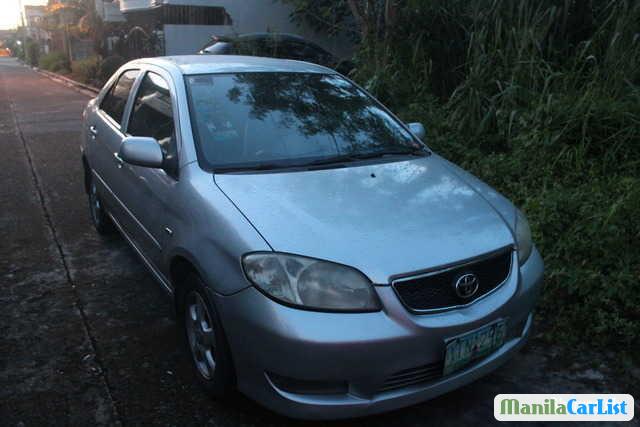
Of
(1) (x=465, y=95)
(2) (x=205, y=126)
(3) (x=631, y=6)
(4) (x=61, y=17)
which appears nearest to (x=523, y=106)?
(1) (x=465, y=95)

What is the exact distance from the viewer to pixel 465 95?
5.93 meters

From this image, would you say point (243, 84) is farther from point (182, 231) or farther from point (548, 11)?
point (548, 11)

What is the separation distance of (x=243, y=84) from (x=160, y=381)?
1755 mm

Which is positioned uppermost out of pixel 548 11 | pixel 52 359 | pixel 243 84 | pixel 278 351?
pixel 548 11

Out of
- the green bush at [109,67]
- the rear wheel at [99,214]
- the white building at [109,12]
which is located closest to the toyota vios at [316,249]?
the rear wheel at [99,214]

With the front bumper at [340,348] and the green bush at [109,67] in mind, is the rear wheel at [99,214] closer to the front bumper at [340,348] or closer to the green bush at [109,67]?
the front bumper at [340,348]

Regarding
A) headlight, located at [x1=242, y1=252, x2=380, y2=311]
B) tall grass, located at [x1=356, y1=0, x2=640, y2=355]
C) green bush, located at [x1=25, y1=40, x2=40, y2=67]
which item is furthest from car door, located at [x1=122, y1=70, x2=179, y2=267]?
green bush, located at [x1=25, y1=40, x2=40, y2=67]

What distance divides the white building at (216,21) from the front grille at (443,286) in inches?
540

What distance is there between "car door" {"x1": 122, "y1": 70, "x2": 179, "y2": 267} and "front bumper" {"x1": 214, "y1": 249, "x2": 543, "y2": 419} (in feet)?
2.76

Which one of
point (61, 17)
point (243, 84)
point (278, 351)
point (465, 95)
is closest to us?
point (278, 351)

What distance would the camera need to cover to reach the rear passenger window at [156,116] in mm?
3091

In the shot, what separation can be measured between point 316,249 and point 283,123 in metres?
1.18

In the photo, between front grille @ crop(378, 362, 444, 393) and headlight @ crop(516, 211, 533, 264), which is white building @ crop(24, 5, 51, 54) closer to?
headlight @ crop(516, 211, 533, 264)

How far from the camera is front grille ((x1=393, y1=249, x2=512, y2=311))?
7.36ft
